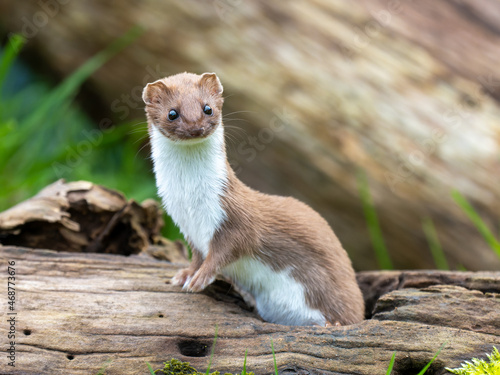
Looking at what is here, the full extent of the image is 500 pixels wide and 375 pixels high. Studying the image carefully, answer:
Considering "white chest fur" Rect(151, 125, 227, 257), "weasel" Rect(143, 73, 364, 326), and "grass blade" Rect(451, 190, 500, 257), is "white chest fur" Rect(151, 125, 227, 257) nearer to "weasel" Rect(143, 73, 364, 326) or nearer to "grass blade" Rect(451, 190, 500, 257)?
"weasel" Rect(143, 73, 364, 326)

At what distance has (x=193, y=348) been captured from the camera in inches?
129

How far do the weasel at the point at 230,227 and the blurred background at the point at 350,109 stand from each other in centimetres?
213

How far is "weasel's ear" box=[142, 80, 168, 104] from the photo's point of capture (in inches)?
138

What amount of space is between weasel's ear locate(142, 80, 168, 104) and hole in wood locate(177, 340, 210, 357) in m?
1.47

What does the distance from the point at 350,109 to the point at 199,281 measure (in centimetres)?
321

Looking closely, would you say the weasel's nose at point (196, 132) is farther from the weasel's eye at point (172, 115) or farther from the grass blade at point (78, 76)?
the grass blade at point (78, 76)

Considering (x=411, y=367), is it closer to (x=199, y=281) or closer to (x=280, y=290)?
(x=280, y=290)

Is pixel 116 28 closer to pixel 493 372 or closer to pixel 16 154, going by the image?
pixel 16 154

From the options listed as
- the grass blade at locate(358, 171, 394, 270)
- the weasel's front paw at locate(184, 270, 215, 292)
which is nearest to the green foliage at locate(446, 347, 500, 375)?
the weasel's front paw at locate(184, 270, 215, 292)

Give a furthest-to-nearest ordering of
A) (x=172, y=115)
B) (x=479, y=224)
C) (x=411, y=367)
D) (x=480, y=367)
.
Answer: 1. (x=479, y=224)
2. (x=172, y=115)
3. (x=411, y=367)
4. (x=480, y=367)

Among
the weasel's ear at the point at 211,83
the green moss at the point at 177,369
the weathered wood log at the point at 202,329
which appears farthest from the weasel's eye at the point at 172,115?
the green moss at the point at 177,369

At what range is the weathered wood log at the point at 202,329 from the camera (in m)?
3.04

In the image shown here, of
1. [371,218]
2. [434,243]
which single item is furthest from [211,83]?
[434,243]

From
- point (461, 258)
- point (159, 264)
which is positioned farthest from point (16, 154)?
point (461, 258)
